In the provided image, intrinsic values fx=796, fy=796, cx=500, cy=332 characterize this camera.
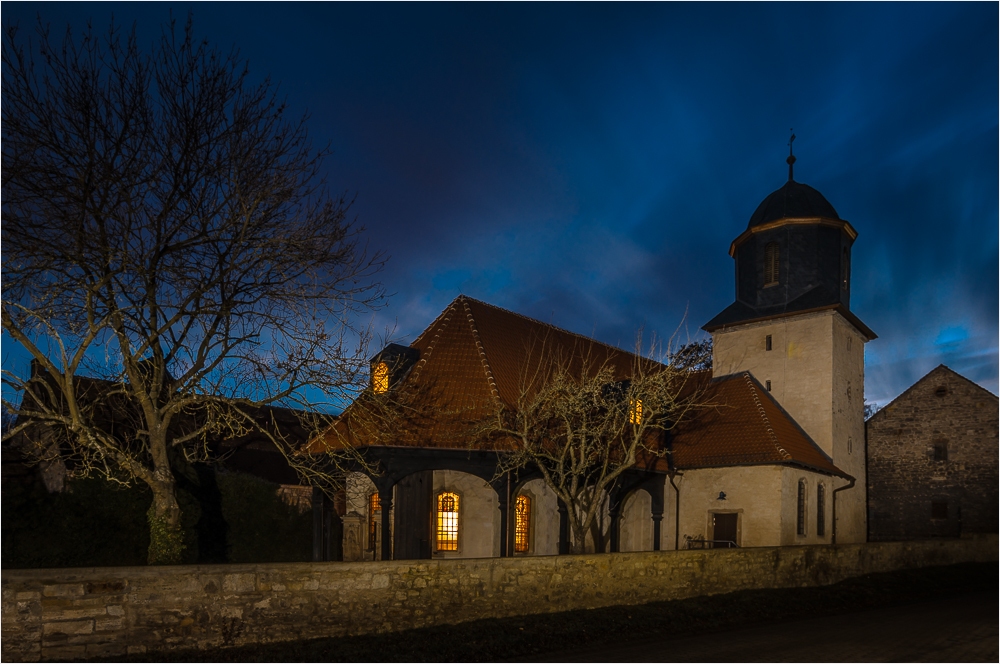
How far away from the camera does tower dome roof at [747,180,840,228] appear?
2688 centimetres

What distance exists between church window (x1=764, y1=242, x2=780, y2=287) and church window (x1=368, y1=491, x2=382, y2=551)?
49.5 feet

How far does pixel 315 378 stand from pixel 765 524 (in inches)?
584

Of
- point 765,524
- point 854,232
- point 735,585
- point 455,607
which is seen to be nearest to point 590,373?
point 765,524

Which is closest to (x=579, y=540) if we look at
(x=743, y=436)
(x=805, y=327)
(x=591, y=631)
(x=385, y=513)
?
(x=591, y=631)

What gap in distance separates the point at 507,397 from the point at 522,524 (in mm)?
4499

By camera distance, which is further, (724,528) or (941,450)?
(941,450)

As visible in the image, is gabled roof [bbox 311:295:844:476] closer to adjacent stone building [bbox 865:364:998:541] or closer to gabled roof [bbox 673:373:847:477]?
gabled roof [bbox 673:373:847:477]

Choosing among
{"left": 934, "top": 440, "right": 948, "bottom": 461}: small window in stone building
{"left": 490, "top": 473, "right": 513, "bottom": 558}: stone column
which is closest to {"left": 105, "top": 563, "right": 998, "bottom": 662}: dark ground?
{"left": 490, "top": 473, "right": 513, "bottom": 558}: stone column

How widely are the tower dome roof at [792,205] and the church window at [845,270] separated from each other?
150 cm

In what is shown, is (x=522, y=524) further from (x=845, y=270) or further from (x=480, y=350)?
(x=845, y=270)

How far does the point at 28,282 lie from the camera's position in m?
10.4

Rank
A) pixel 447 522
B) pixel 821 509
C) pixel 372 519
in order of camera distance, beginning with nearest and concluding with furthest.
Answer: pixel 447 522 < pixel 372 519 < pixel 821 509

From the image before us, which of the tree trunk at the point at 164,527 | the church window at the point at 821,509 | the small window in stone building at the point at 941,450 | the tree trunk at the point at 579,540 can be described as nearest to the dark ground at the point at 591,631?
the tree trunk at the point at 164,527

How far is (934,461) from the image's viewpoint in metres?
28.2
